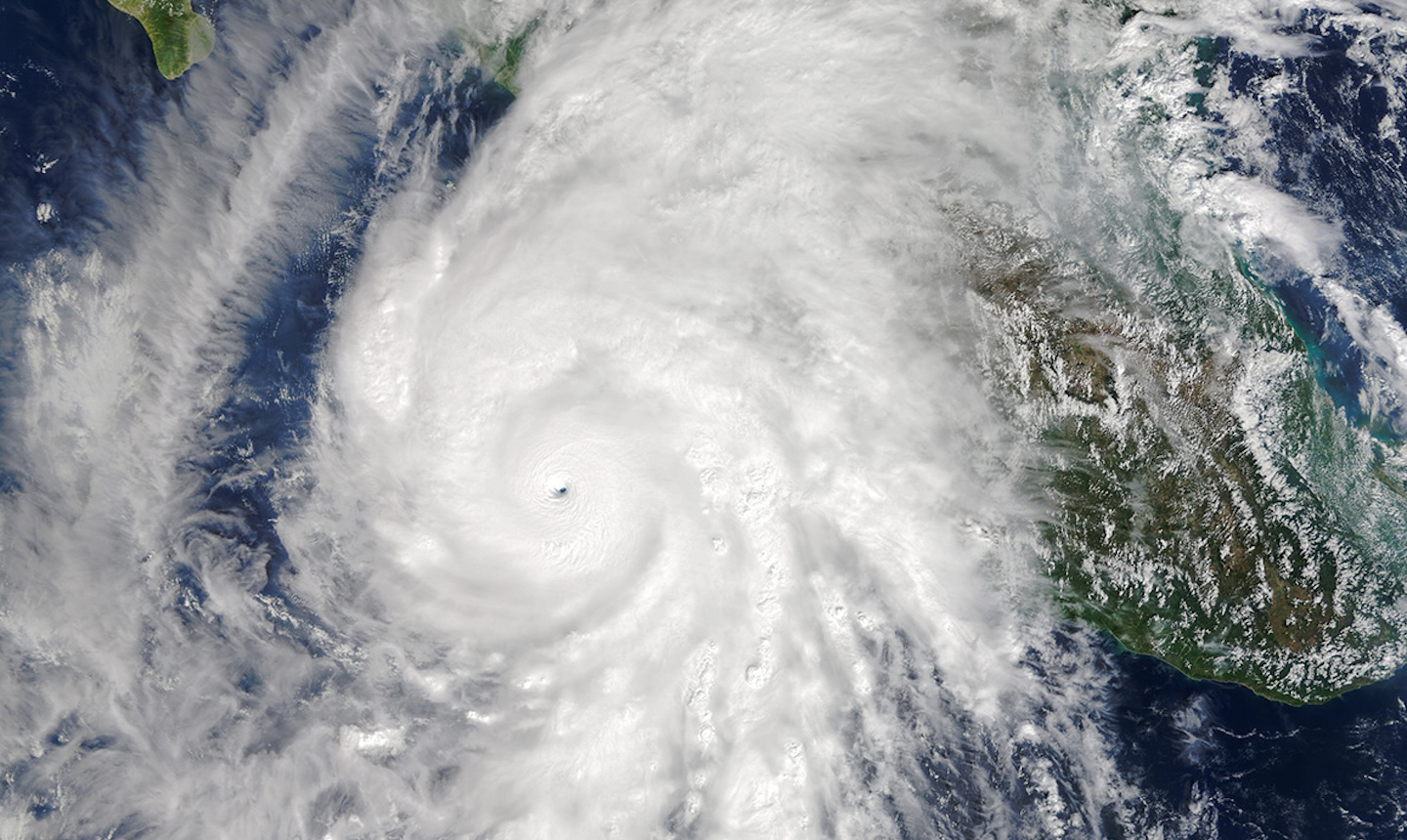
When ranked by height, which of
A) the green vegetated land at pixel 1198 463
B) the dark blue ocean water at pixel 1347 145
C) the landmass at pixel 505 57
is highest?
the landmass at pixel 505 57

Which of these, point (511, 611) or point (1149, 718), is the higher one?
point (511, 611)

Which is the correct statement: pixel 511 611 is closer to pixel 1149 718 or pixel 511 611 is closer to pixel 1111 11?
pixel 1149 718

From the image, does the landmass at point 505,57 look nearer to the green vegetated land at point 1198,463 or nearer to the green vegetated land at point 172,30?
the green vegetated land at point 172,30

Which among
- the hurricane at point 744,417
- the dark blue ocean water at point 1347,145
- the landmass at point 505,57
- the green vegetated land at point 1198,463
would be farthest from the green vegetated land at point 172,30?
the dark blue ocean water at point 1347,145

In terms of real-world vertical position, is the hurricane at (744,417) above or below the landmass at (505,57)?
below

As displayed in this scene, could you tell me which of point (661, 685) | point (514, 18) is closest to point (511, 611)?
point (661, 685)

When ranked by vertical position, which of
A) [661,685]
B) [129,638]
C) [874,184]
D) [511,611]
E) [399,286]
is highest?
[399,286]
